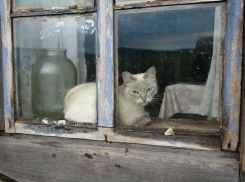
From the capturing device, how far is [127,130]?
1.55 m

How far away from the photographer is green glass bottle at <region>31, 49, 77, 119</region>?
202 centimetres

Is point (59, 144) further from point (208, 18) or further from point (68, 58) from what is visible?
point (208, 18)

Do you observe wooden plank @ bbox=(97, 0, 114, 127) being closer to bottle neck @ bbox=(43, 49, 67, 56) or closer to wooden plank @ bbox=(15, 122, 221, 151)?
wooden plank @ bbox=(15, 122, 221, 151)

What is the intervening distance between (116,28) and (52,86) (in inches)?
34.3

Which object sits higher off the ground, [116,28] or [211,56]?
[116,28]

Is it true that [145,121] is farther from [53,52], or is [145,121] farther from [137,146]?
[53,52]

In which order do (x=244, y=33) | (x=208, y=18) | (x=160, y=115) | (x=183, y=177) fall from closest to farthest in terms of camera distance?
(x=244, y=33), (x=183, y=177), (x=208, y=18), (x=160, y=115)

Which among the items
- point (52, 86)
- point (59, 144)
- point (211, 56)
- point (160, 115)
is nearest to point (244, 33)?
point (211, 56)

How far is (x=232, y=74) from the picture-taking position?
4.19ft

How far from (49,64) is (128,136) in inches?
40.6

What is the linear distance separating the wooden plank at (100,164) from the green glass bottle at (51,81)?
39cm

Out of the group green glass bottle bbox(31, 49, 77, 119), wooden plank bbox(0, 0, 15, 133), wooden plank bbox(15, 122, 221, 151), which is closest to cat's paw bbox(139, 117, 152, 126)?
wooden plank bbox(15, 122, 221, 151)

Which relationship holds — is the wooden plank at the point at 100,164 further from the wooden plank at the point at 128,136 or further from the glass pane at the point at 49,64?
the glass pane at the point at 49,64

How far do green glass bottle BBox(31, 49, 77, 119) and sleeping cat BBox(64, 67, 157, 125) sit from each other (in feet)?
0.25
